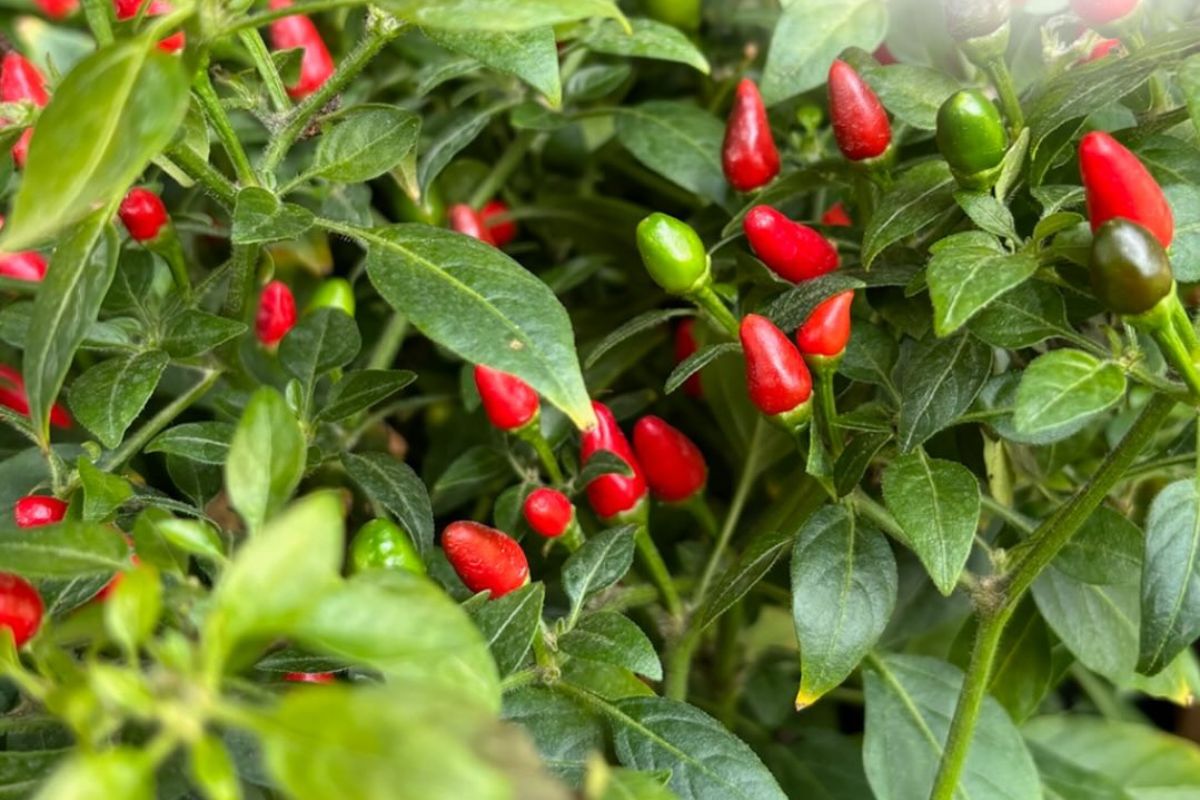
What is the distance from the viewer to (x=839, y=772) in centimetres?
94

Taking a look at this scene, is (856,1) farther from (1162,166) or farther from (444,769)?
(444,769)

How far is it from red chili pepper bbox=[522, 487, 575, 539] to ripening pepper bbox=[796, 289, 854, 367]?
6.2 inches

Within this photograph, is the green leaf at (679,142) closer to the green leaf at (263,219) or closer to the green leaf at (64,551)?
the green leaf at (263,219)

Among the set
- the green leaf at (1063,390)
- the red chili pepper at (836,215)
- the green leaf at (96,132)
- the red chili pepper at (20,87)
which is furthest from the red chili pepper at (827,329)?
the red chili pepper at (20,87)

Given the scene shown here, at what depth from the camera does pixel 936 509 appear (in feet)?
2.06

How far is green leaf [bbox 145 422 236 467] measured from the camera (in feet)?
2.21

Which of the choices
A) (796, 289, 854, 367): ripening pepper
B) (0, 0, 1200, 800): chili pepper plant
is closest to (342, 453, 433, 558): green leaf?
(0, 0, 1200, 800): chili pepper plant

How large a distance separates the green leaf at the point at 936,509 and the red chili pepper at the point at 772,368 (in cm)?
6

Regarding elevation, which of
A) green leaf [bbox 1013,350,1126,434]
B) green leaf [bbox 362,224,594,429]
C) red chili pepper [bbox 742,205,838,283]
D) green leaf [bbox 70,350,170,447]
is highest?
green leaf [bbox 362,224,594,429]

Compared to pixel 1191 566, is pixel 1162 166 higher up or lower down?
higher up

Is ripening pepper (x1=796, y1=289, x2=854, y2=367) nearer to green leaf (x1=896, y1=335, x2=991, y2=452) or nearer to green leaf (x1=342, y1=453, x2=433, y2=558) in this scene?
green leaf (x1=896, y1=335, x2=991, y2=452)

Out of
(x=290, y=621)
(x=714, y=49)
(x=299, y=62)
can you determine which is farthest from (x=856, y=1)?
(x=290, y=621)

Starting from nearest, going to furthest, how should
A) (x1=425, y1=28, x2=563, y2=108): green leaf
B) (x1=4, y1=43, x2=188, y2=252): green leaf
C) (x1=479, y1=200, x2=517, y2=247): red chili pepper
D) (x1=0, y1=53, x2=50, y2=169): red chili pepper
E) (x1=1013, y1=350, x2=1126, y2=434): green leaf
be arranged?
(x1=4, y1=43, x2=188, y2=252): green leaf < (x1=1013, y1=350, x2=1126, y2=434): green leaf < (x1=425, y1=28, x2=563, y2=108): green leaf < (x1=0, y1=53, x2=50, y2=169): red chili pepper < (x1=479, y1=200, x2=517, y2=247): red chili pepper

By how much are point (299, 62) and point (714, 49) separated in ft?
1.47
